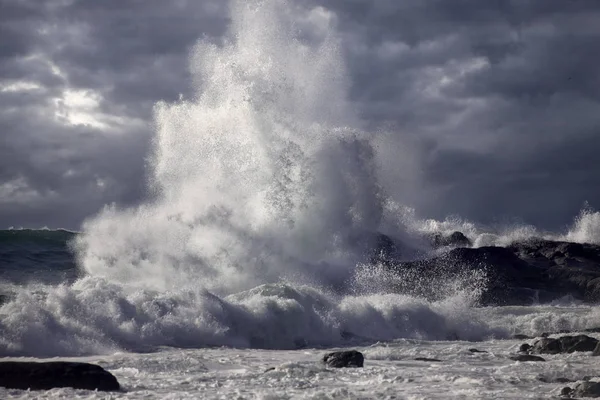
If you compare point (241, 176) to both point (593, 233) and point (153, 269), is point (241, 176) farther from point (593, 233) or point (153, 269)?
point (593, 233)

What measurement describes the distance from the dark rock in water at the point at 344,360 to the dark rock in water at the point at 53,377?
421cm

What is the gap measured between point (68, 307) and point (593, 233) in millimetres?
46115

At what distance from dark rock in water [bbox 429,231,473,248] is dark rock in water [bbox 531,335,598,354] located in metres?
25.0

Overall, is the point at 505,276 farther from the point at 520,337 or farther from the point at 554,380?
the point at 554,380

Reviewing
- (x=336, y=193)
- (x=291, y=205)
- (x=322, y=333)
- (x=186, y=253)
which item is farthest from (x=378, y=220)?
(x=322, y=333)

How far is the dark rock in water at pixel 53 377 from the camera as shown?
10844mm

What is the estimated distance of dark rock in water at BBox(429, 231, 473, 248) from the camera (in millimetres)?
42334

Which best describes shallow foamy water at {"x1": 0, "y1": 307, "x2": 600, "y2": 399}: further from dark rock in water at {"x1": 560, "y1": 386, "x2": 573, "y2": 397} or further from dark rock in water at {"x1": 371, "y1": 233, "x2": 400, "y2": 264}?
dark rock in water at {"x1": 371, "y1": 233, "x2": 400, "y2": 264}

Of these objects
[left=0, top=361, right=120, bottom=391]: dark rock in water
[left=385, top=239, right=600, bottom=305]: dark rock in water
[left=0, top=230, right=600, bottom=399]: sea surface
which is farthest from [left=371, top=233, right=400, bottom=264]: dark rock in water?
[left=0, top=361, right=120, bottom=391]: dark rock in water

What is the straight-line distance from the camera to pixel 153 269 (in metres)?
27.3

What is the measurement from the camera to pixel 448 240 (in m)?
44.0

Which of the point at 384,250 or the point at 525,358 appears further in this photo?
the point at 384,250

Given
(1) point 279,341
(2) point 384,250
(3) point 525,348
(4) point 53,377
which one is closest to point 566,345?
(3) point 525,348

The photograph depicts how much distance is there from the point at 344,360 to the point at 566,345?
5.38 metres
